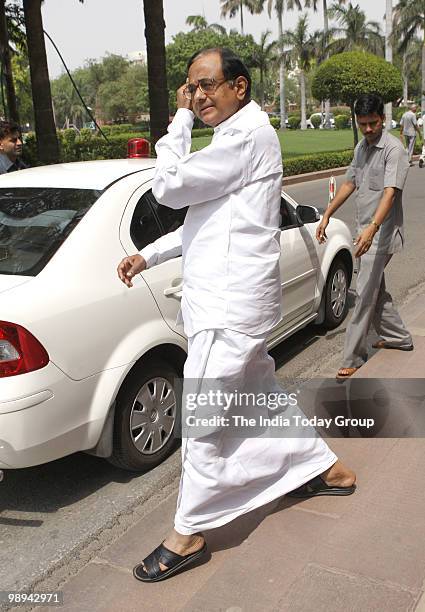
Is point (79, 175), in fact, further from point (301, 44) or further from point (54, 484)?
point (301, 44)

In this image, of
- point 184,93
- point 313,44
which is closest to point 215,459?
point 184,93

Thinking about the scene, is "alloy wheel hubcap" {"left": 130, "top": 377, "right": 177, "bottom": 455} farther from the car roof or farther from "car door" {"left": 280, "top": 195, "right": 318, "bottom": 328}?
"car door" {"left": 280, "top": 195, "right": 318, "bottom": 328}

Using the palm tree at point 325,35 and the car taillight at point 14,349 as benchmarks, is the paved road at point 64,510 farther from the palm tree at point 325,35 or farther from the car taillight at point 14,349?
the palm tree at point 325,35

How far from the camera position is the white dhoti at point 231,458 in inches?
101

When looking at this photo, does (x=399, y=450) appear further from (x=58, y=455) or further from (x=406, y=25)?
(x=406, y=25)

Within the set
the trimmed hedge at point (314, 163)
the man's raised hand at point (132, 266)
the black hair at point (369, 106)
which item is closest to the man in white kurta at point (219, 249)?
the man's raised hand at point (132, 266)

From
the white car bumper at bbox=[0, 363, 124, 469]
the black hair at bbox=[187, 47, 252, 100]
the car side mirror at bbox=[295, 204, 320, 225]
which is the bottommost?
the white car bumper at bbox=[0, 363, 124, 469]

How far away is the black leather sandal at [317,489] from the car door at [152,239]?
104 cm

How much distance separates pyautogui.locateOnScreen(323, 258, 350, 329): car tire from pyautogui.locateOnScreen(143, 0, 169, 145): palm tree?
8.21 meters

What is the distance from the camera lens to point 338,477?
3160 millimetres

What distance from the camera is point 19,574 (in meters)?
2.90

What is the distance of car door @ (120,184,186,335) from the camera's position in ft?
11.8

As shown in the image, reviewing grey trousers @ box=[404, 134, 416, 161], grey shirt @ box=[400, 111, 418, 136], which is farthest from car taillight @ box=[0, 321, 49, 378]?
grey shirt @ box=[400, 111, 418, 136]

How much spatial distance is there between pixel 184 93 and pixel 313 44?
70.6 m
